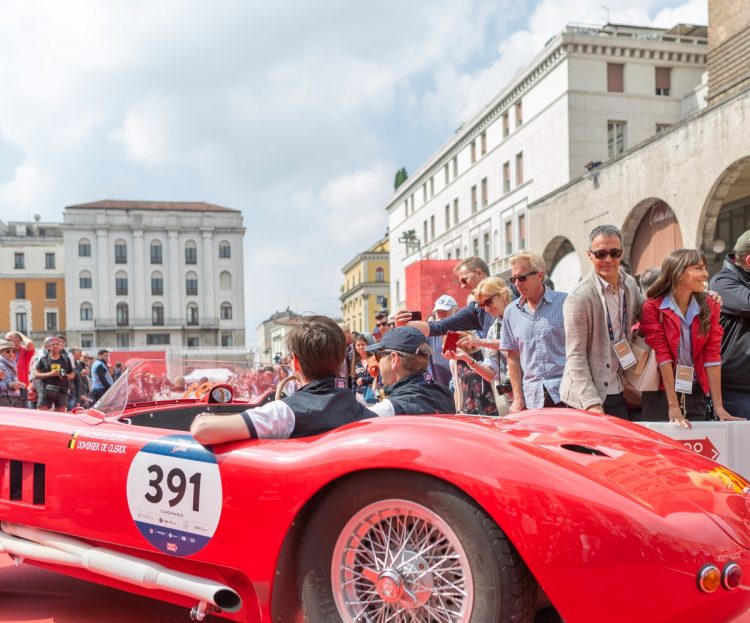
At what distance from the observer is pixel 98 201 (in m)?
80.8

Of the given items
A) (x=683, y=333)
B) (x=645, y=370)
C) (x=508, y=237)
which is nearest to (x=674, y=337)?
(x=683, y=333)

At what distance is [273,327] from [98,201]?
40208 mm

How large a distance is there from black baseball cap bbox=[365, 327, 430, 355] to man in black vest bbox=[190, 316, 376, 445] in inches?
19.1

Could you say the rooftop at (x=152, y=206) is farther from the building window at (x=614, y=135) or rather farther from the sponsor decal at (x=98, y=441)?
the sponsor decal at (x=98, y=441)

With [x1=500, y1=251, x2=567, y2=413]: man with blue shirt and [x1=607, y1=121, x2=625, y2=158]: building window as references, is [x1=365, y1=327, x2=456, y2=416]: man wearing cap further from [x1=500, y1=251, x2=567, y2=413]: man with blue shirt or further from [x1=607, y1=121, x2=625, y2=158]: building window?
[x1=607, y1=121, x2=625, y2=158]: building window

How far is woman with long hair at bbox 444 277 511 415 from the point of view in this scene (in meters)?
5.44

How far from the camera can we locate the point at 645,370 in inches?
168

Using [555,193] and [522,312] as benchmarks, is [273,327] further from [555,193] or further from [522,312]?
[522,312]

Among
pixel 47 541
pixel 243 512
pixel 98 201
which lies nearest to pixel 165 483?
pixel 243 512

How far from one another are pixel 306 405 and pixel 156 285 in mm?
79581

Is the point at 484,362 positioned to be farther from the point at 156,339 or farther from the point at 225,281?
the point at 156,339

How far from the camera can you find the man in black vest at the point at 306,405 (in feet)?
8.91

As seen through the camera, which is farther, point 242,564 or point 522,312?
point 522,312

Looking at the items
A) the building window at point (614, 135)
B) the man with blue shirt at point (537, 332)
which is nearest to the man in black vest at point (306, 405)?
the man with blue shirt at point (537, 332)
